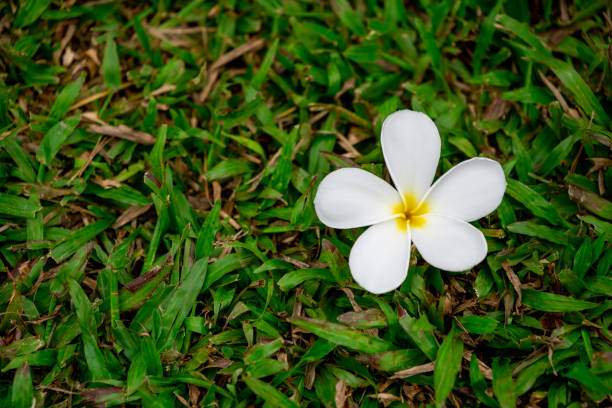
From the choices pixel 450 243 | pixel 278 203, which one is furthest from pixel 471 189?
pixel 278 203

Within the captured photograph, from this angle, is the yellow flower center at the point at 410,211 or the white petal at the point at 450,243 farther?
the yellow flower center at the point at 410,211

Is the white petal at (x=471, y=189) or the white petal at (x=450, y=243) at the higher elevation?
the white petal at (x=471, y=189)

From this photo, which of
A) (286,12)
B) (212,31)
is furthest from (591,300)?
(212,31)

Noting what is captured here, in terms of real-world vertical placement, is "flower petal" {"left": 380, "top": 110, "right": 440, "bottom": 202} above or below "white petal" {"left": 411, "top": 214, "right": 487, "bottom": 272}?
above

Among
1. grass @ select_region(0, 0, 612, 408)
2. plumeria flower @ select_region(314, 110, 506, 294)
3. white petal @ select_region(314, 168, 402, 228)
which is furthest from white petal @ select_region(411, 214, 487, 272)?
grass @ select_region(0, 0, 612, 408)

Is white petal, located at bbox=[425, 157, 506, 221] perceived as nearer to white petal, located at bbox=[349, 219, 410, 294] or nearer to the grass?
white petal, located at bbox=[349, 219, 410, 294]

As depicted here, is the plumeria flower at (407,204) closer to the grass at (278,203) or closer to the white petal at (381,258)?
the white petal at (381,258)

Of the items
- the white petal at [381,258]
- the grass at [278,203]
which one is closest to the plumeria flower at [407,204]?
the white petal at [381,258]
